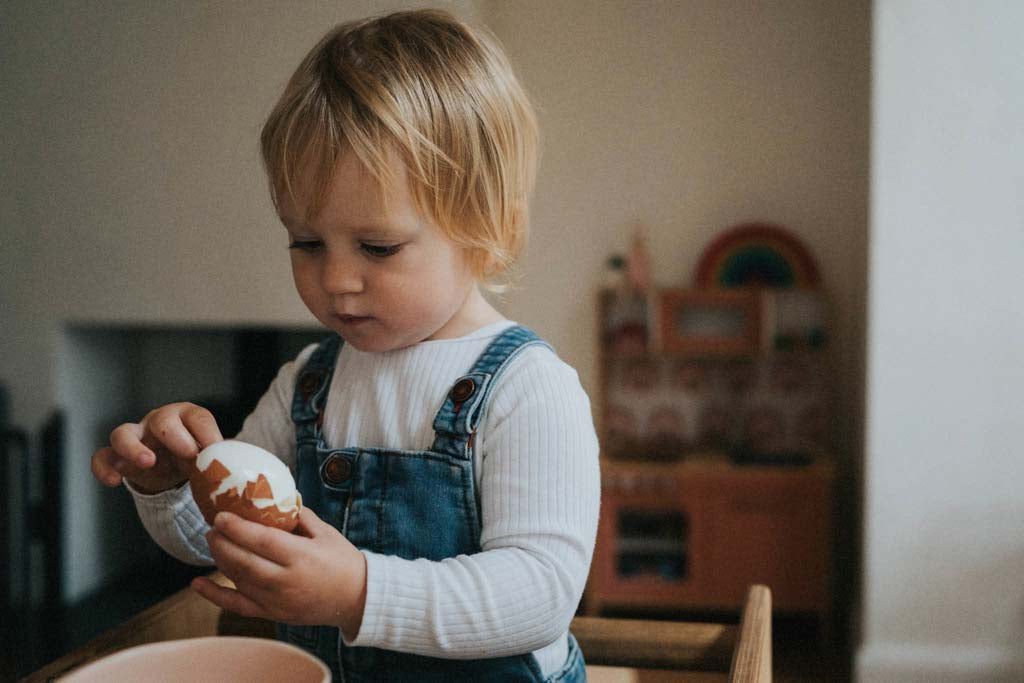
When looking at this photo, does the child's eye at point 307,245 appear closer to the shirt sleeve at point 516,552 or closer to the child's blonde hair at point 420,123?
the child's blonde hair at point 420,123

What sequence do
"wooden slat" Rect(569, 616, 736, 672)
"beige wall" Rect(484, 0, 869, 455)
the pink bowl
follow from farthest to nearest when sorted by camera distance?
"beige wall" Rect(484, 0, 869, 455), "wooden slat" Rect(569, 616, 736, 672), the pink bowl

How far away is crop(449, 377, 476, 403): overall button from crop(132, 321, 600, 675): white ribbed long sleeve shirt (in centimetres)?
1

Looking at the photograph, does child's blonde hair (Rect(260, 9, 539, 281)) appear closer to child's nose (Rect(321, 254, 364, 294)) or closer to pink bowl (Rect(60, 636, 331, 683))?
child's nose (Rect(321, 254, 364, 294))

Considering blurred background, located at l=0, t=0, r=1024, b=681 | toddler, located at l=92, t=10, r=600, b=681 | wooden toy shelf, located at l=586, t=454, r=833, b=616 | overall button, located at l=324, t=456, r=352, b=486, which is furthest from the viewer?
blurred background, located at l=0, t=0, r=1024, b=681

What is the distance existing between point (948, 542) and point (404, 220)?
6.30 feet

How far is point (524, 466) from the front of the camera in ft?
1.96

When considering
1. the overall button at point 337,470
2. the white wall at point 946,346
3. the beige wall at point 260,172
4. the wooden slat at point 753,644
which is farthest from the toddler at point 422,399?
the beige wall at point 260,172

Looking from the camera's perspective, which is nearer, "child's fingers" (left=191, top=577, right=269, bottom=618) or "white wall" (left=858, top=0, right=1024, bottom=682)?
"child's fingers" (left=191, top=577, right=269, bottom=618)

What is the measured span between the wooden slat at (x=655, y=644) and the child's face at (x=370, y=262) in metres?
0.32

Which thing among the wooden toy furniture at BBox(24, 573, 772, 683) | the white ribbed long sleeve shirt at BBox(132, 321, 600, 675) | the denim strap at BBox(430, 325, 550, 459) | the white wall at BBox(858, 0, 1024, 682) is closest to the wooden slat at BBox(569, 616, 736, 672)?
the wooden toy furniture at BBox(24, 573, 772, 683)

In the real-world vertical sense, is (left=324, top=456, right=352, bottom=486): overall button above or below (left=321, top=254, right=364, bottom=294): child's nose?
below

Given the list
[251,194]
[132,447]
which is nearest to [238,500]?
[132,447]

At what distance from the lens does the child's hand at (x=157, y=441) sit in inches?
22.7

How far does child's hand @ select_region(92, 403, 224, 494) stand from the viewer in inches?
22.7
